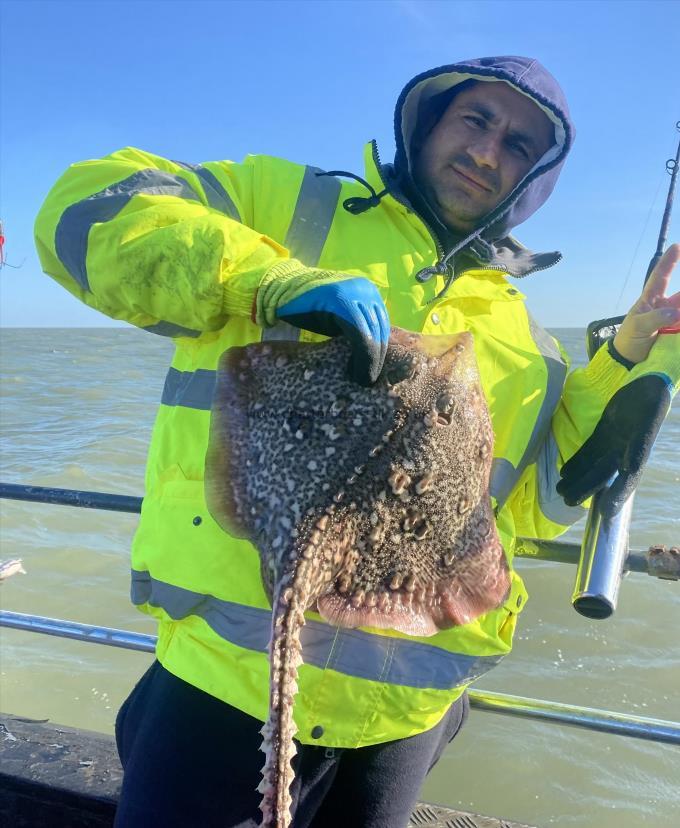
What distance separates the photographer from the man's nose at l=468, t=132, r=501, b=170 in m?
2.48

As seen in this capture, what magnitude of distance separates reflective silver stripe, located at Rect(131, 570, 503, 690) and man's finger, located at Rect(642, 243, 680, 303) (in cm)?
160

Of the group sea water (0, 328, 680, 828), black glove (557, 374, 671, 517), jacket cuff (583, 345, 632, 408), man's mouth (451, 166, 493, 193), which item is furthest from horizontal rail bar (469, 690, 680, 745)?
sea water (0, 328, 680, 828)

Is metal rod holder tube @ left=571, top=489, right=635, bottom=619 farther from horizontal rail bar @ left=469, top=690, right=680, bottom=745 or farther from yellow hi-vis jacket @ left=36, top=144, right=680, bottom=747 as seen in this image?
horizontal rail bar @ left=469, top=690, right=680, bottom=745

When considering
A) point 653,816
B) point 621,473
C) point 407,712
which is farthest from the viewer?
point 653,816

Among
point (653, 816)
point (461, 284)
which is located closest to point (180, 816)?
point (461, 284)

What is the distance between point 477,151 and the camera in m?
2.48

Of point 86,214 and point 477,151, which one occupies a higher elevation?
point 477,151

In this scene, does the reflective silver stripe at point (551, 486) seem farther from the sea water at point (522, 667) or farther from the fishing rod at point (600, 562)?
the sea water at point (522, 667)

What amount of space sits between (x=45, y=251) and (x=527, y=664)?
6579mm

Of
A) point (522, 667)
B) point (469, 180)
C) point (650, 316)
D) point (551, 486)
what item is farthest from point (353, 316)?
point (522, 667)

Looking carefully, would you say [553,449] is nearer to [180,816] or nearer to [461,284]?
[461,284]

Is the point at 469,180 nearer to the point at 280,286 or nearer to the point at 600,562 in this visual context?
the point at 280,286

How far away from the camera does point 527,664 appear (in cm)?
696

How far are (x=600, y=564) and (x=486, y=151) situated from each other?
1596 mm
